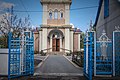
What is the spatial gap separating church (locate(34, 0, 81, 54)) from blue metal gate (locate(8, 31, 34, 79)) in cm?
2331

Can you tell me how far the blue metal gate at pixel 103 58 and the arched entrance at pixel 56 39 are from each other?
24.9 m

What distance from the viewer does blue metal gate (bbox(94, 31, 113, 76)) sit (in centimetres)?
1099

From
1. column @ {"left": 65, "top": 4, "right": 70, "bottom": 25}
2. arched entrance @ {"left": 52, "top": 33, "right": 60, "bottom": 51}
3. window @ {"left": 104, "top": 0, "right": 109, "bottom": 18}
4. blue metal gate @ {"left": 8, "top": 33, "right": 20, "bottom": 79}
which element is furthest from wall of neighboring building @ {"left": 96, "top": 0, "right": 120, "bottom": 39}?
arched entrance @ {"left": 52, "top": 33, "right": 60, "bottom": 51}

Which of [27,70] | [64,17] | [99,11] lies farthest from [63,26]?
[27,70]

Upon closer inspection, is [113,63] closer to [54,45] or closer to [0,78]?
[0,78]

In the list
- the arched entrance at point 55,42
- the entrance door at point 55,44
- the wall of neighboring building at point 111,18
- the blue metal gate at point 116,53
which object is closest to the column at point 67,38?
the arched entrance at point 55,42

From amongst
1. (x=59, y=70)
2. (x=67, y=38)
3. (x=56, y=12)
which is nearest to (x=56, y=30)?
(x=67, y=38)

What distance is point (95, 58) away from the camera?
10797mm

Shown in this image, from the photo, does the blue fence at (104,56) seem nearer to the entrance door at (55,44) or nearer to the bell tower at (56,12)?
the bell tower at (56,12)

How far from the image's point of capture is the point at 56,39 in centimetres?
3728

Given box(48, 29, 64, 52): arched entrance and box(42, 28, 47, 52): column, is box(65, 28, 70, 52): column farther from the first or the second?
box(42, 28, 47, 52): column

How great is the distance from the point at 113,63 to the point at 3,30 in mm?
11655

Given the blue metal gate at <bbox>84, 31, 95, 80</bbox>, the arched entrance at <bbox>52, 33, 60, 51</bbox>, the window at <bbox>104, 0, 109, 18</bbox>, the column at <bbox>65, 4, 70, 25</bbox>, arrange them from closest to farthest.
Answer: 1. the blue metal gate at <bbox>84, 31, 95, 80</bbox>
2. the window at <bbox>104, 0, 109, 18</bbox>
3. the column at <bbox>65, 4, 70, 25</bbox>
4. the arched entrance at <bbox>52, 33, 60, 51</bbox>

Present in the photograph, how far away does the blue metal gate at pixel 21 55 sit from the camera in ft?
34.7
